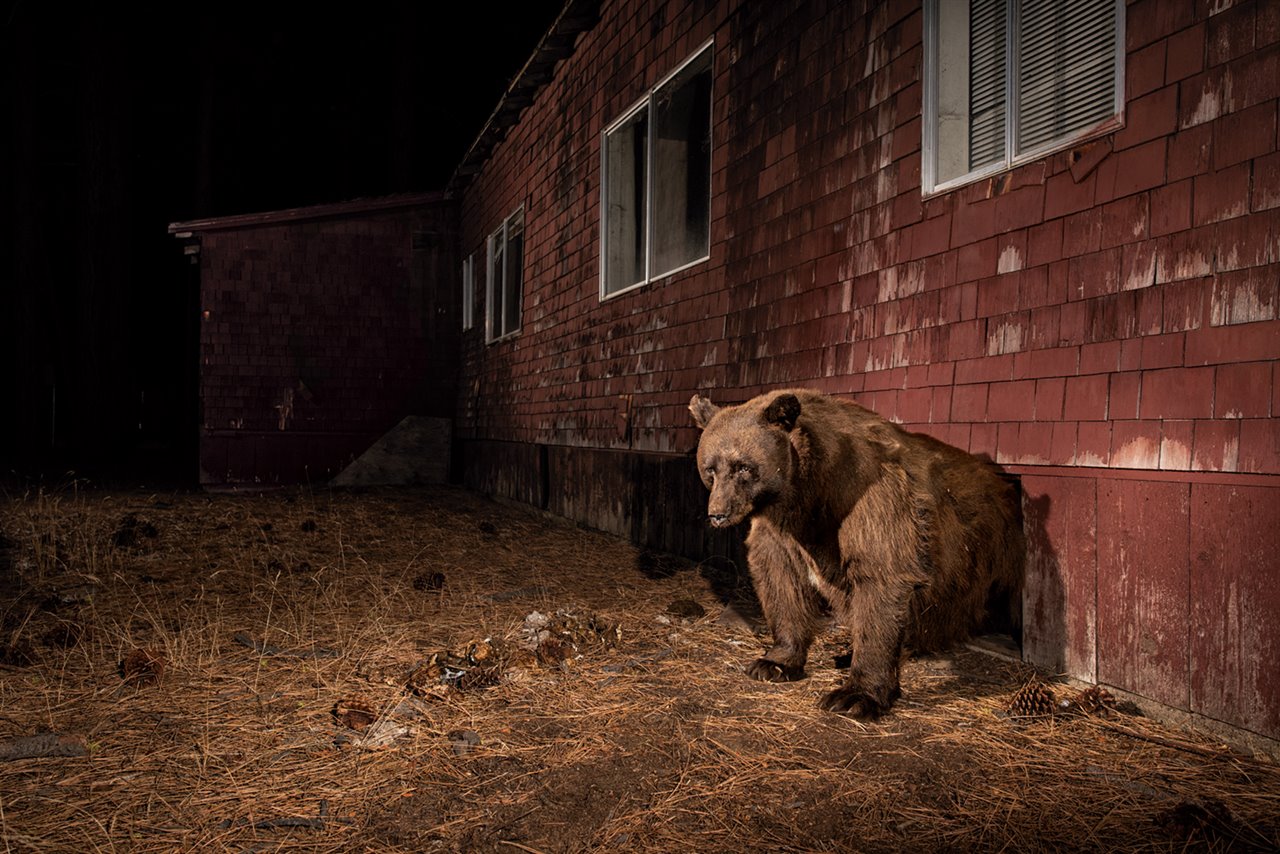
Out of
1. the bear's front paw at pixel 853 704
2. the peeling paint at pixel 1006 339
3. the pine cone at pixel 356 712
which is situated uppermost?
the peeling paint at pixel 1006 339

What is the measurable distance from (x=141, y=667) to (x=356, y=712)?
3.90ft

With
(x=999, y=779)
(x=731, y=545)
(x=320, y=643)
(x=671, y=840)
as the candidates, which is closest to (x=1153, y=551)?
(x=999, y=779)

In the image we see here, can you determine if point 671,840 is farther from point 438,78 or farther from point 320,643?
point 438,78

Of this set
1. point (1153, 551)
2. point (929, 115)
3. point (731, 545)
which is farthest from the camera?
point (731, 545)

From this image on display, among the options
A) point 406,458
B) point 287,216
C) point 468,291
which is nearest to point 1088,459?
point 468,291

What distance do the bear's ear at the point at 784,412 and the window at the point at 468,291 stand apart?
10.7 m

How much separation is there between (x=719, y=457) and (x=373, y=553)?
4780 millimetres

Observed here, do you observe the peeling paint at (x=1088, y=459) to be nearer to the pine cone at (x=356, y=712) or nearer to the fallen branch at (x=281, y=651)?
the pine cone at (x=356, y=712)

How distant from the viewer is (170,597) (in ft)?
17.8

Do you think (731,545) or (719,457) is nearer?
(719,457)

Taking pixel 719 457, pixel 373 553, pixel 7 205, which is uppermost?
pixel 7 205

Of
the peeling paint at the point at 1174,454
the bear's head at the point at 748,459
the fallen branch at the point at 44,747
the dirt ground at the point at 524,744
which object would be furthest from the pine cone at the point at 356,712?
the peeling paint at the point at 1174,454

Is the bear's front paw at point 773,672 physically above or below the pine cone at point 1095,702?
below

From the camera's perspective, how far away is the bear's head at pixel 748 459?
3.36m
